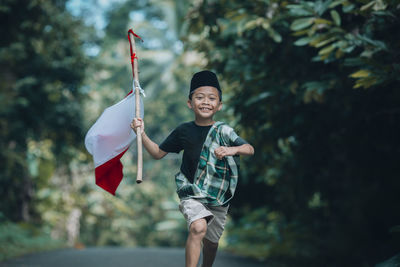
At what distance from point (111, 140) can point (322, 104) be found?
3044mm

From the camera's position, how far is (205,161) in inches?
146

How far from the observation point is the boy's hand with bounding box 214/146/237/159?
3455mm

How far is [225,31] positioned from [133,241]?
2267cm

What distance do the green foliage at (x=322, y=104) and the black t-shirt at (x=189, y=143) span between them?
147 centimetres

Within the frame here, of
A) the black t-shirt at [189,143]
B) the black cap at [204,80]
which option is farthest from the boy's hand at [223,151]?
the black cap at [204,80]

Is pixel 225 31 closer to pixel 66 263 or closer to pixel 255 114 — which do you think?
pixel 255 114

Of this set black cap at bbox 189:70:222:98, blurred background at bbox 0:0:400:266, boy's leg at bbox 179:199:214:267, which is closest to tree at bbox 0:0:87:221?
blurred background at bbox 0:0:400:266

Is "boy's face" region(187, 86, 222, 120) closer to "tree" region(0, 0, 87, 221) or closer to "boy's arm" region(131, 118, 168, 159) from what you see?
"boy's arm" region(131, 118, 168, 159)

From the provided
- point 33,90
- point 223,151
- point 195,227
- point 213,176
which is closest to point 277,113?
point 213,176

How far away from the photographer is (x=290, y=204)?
9133 millimetres

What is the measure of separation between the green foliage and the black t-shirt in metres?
1.47

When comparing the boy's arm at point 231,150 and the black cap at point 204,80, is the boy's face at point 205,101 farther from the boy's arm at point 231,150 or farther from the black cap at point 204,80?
the boy's arm at point 231,150

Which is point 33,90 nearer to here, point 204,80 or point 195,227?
point 204,80

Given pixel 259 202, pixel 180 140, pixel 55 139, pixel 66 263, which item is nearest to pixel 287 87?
pixel 180 140
